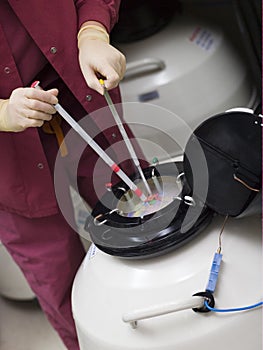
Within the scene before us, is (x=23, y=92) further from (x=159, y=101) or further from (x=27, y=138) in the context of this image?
(x=159, y=101)

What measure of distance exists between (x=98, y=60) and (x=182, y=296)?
0.38 meters

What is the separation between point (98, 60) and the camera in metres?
0.90

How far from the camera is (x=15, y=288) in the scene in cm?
149

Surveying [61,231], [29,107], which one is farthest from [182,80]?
[29,107]

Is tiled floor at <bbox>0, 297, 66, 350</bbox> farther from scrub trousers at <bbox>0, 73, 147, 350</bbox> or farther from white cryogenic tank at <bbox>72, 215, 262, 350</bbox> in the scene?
white cryogenic tank at <bbox>72, 215, 262, 350</bbox>

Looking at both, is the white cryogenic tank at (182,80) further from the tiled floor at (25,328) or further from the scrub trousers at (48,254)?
the tiled floor at (25,328)

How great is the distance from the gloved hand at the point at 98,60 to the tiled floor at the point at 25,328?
2.51 ft

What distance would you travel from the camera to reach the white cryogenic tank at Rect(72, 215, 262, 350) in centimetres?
79

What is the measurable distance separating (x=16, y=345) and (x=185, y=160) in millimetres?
821

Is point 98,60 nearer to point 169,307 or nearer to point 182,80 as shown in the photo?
point 169,307

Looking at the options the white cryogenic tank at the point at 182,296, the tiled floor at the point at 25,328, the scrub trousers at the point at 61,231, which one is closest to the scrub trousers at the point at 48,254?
the scrub trousers at the point at 61,231

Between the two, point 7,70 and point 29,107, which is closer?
point 29,107

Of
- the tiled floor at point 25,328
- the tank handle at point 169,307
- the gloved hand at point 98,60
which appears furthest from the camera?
the tiled floor at point 25,328

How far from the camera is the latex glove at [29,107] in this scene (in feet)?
2.73
